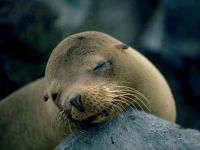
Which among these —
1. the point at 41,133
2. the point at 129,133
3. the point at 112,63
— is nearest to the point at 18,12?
the point at 41,133

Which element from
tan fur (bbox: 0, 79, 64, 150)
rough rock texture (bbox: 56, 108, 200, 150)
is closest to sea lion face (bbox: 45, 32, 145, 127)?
rough rock texture (bbox: 56, 108, 200, 150)

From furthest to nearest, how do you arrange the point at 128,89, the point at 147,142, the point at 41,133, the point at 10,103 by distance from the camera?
the point at 10,103
the point at 41,133
the point at 128,89
the point at 147,142

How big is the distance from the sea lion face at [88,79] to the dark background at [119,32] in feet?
6.52

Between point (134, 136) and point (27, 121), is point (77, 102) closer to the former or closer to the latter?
point (134, 136)

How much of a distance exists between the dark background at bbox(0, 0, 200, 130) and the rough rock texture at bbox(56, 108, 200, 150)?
233 centimetres

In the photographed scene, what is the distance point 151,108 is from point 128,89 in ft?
1.92

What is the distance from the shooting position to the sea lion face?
246 cm

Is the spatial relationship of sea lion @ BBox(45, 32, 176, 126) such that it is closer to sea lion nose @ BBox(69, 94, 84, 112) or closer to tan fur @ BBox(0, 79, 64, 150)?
sea lion nose @ BBox(69, 94, 84, 112)

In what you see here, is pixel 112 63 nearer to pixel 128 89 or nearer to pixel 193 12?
pixel 128 89

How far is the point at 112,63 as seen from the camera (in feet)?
9.69

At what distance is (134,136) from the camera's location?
103 inches

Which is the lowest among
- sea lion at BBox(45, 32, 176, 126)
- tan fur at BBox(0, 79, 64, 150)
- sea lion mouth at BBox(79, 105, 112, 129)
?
tan fur at BBox(0, 79, 64, 150)

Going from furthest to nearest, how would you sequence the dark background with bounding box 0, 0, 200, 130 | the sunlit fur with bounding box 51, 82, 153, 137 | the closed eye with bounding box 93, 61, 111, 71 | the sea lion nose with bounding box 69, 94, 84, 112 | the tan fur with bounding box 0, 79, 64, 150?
the dark background with bounding box 0, 0, 200, 130, the tan fur with bounding box 0, 79, 64, 150, the closed eye with bounding box 93, 61, 111, 71, the sunlit fur with bounding box 51, 82, 153, 137, the sea lion nose with bounding box 69, 94, 84, 112

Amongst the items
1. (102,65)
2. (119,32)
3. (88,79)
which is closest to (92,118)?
(88,79)
